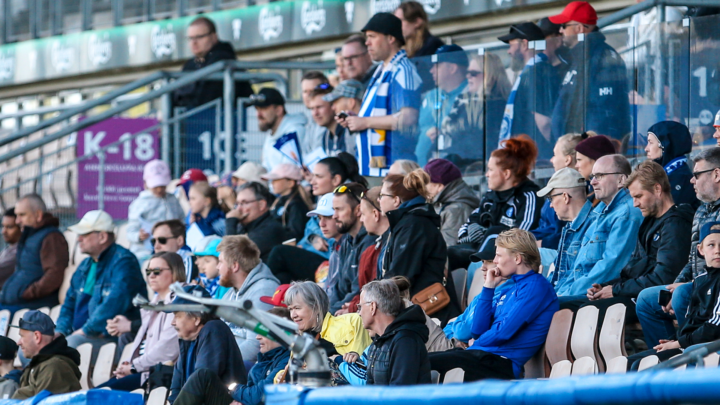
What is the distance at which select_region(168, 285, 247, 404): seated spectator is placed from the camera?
21.5 feet

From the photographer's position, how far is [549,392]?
2.61 meters

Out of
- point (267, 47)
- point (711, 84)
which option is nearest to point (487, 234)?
point (711, 84)

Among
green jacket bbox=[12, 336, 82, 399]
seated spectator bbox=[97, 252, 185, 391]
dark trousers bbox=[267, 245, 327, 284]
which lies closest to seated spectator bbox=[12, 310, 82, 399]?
green jacket bbox=[12, 336, 82, 399]

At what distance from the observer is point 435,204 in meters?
7.95

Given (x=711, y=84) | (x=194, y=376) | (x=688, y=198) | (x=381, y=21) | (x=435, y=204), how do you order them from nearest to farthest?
(x=194, y=376) → (x=688, y=198) → (x=711, y=84) → (x=435, y=204) → (x=381, y=21)

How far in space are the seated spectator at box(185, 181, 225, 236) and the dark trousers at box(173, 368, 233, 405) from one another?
12.3 feet

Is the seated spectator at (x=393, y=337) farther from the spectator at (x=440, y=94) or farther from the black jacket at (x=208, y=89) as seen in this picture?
the black jacket at (x=208, y=89)

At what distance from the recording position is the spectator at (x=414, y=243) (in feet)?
21.9

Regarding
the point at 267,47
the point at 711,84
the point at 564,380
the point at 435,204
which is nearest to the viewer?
the point at 564,380

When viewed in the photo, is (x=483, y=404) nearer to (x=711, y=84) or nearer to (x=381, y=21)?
(x=711, y=84)

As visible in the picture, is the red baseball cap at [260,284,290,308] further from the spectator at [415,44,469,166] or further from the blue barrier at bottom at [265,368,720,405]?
the blue barrier at bottom at [265,368,720,405]

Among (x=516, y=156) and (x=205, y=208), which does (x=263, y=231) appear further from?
(x=516, y=156)

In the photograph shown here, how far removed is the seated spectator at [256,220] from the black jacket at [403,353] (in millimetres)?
3333

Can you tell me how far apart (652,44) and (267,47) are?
9572 mm
